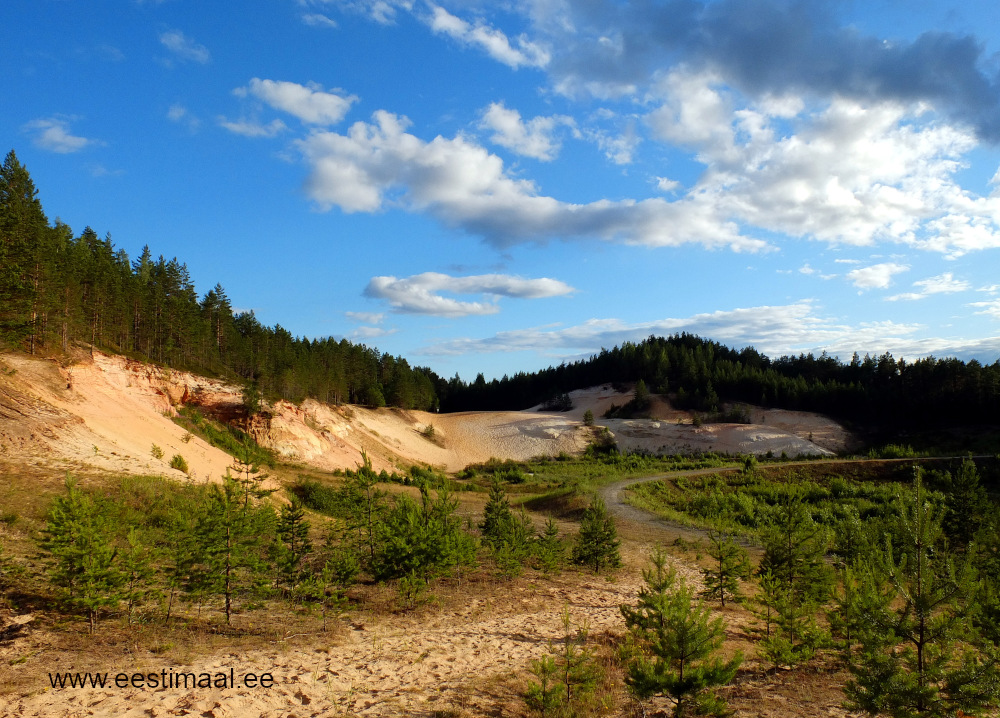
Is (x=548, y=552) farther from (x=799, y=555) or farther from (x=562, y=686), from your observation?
(x=562, y=686)

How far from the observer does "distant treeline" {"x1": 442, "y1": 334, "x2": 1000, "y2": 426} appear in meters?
72.0

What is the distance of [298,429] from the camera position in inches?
1699

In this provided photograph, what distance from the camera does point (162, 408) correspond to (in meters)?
34.1

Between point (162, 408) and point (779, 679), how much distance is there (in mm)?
36785

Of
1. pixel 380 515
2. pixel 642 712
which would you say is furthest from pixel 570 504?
pixel 642 712

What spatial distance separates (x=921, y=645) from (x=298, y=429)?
4261 cm

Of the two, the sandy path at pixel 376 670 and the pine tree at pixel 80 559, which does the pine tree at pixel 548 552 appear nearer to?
the sandy path at pixel 376 670

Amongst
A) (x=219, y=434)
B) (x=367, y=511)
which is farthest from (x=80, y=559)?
(x=219, y=434)

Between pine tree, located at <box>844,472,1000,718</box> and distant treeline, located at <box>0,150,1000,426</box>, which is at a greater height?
distant treeline, located at <box>0,150,1000,426</box>

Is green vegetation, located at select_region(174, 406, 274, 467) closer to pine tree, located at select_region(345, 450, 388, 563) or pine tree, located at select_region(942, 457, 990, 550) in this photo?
pine tree, located at select_region(345, 450, 388, 563)

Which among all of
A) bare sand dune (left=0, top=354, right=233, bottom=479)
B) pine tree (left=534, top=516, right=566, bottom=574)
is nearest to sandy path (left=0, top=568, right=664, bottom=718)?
pine tree (left=534, top=516, right=566, bottom=574)

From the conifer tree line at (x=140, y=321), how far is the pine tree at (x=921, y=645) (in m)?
29.0

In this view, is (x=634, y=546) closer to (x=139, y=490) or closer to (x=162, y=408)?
(x=139, y=490)

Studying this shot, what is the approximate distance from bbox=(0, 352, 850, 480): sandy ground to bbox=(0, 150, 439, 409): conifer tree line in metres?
3.07
